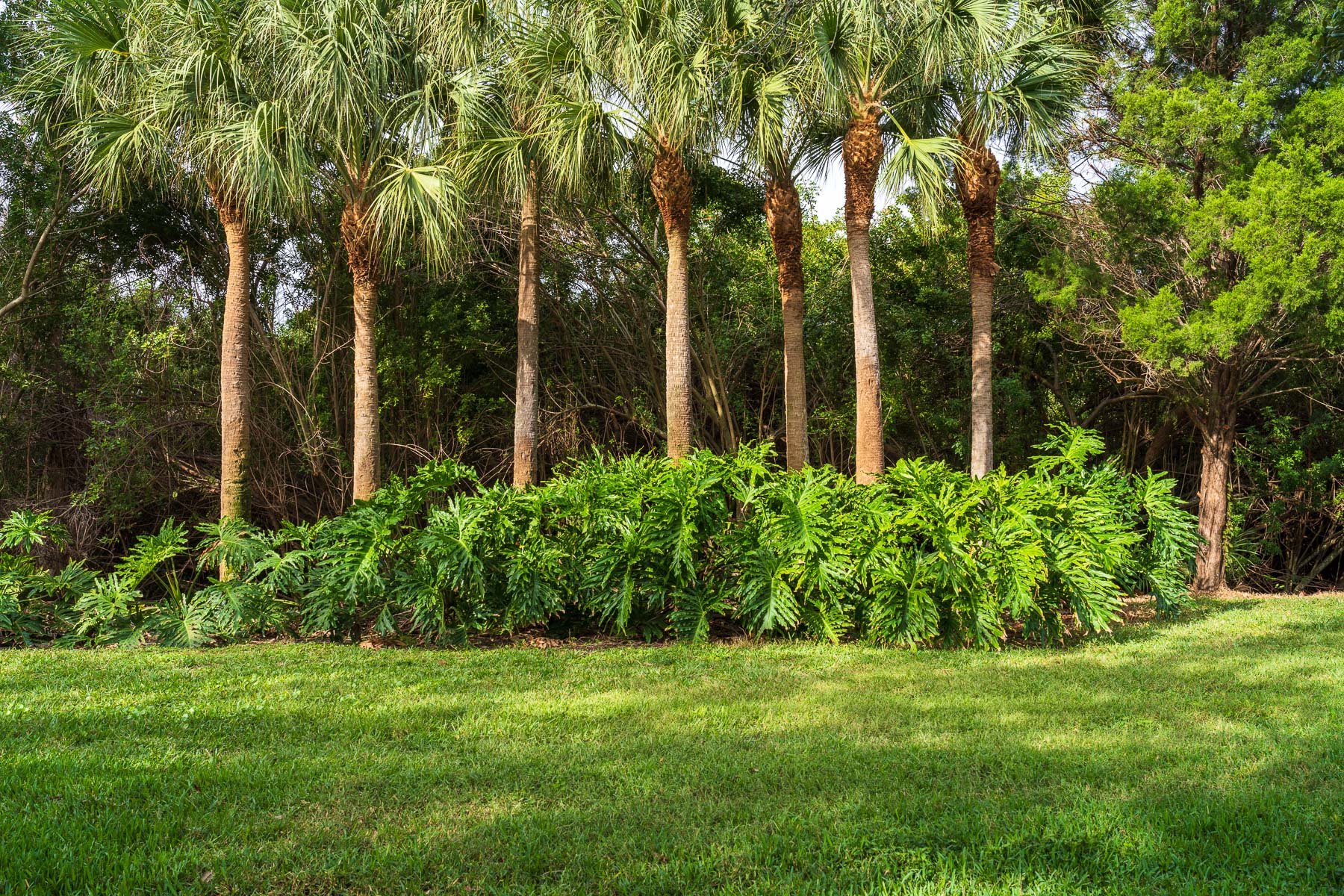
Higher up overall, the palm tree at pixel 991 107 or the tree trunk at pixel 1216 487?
the palm tree at pixel 991 107

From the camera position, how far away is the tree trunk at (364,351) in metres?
10.9

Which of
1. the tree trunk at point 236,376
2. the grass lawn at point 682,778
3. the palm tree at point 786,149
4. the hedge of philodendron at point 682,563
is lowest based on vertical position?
the grass lawn at point 682,778

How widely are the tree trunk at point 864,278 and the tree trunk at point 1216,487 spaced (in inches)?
212

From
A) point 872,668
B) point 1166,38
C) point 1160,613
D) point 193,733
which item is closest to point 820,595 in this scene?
point 872,668

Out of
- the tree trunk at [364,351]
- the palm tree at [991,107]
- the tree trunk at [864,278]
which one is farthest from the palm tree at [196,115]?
the palm tree at [991,107]

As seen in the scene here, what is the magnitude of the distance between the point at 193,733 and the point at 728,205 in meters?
11.8

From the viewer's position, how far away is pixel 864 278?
10.7m

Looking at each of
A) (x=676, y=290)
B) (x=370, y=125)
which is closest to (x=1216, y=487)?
(x=676, y=290)

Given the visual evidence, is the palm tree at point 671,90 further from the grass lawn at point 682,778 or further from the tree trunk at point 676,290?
the grass lawn at point 682,778

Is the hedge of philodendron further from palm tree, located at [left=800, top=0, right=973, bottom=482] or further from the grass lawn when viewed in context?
palm tree, located at [left=800, top=0, right=973, bottom=482]

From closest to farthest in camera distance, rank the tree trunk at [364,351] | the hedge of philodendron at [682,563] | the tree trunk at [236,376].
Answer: the hedge of philodendron at [682,563]
the tree trunk at [364,351]
the tree trunk at [236,376]

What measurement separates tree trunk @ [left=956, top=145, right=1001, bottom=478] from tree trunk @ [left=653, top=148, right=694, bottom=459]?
11.8 ft

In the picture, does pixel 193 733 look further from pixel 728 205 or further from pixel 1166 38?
pixel 1166 38

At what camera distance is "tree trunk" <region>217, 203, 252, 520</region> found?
36.2 feet
